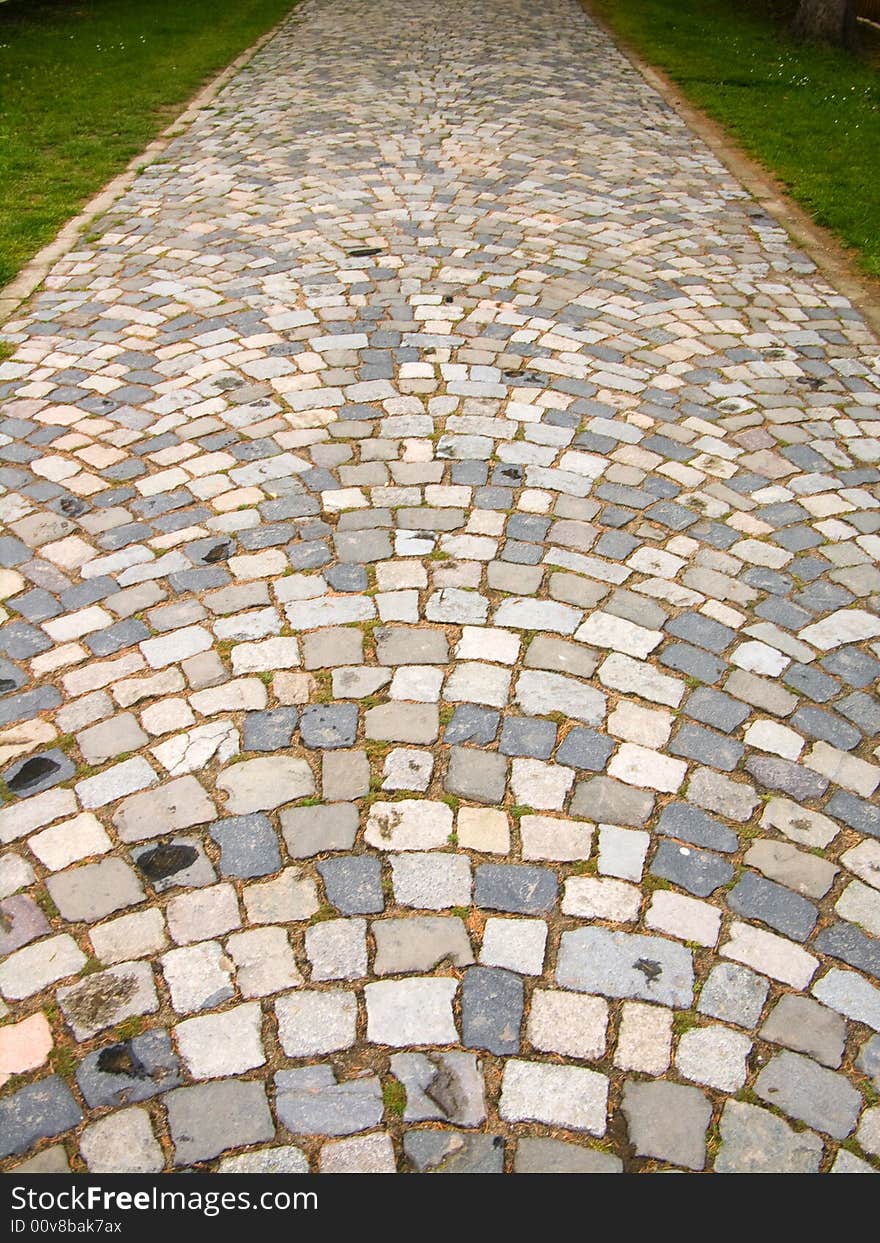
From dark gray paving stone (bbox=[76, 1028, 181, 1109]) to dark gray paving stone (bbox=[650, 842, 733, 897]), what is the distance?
5.09 feet

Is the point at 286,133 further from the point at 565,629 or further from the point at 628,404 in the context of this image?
the point at 565,629

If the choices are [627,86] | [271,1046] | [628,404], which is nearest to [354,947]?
[271,1046]

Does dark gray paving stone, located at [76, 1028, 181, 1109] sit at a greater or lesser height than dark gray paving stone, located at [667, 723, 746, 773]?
lesser

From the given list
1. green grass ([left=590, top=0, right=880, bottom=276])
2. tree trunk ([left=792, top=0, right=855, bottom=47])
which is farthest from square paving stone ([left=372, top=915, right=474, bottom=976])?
tree trunk ([left=792, top=0, right=855, bottom=47])

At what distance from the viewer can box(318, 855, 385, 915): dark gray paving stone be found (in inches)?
124

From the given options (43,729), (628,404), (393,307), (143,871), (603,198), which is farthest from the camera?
(603,198)

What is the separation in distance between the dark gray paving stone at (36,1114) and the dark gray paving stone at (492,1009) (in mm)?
1054

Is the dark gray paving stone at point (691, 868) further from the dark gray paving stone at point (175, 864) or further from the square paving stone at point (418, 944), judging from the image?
the dark gray paving stone at point (175, 864)

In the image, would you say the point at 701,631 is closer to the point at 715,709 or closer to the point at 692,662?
the point at 692,662

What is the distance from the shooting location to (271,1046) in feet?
9.25

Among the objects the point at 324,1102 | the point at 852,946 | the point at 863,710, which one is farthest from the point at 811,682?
the point at 324,1102

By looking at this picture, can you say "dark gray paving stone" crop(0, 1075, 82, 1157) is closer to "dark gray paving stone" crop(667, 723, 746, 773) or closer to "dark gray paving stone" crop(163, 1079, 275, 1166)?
"dark gray paving stone" crop(163, 1079, 275, 1166)

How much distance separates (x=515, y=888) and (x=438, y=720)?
778 mm

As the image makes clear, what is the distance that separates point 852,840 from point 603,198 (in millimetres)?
7348
